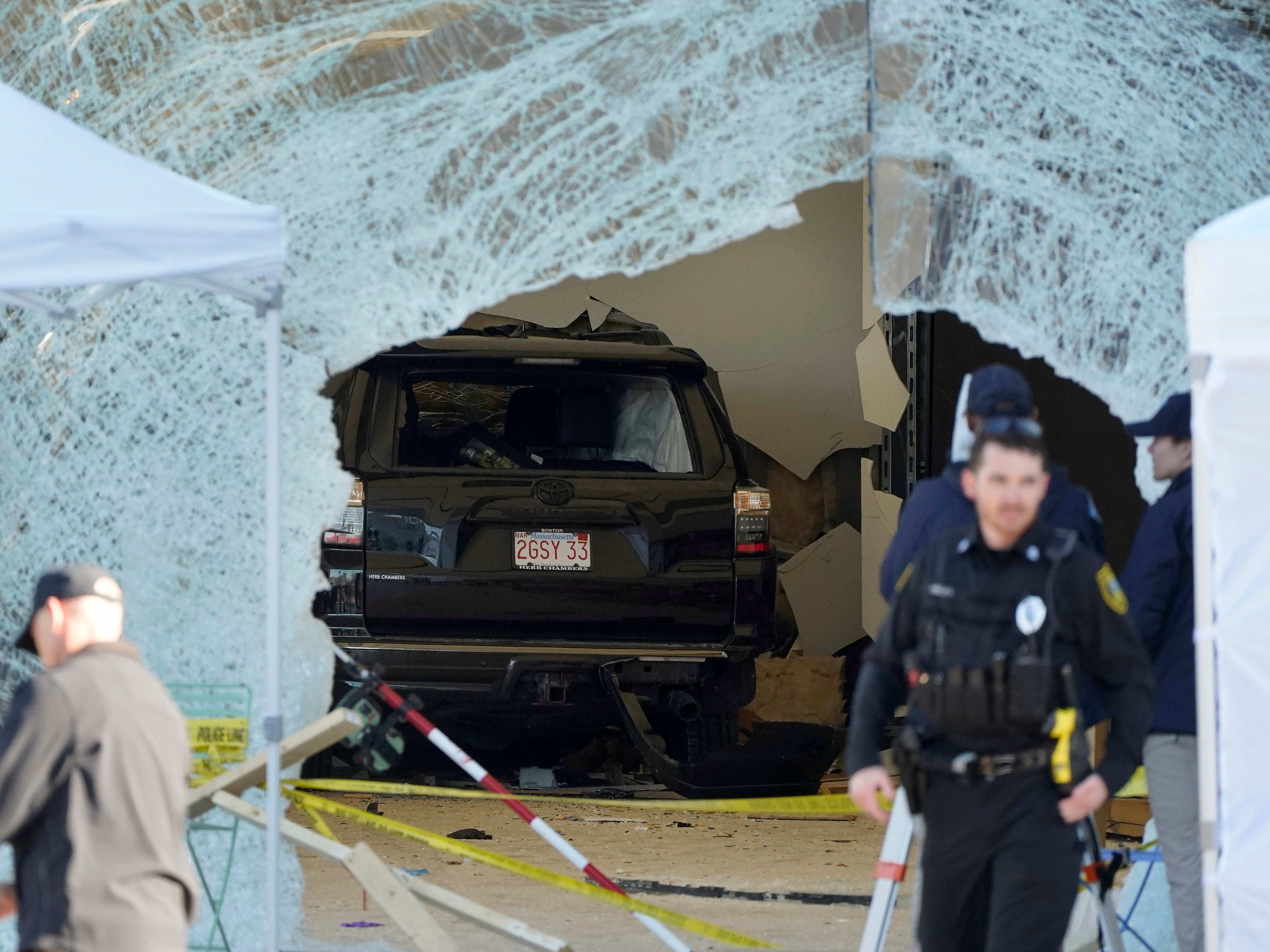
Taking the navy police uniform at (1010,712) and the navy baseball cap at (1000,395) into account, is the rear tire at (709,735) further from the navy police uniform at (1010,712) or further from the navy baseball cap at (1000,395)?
the navy police uniform at (1010,712)

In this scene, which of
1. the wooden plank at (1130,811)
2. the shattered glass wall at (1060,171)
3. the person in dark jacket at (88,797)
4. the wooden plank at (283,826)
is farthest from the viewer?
the wooden plank at (1130,811)

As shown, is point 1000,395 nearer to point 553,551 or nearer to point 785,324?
point 553,551

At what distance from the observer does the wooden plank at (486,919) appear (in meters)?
3.88

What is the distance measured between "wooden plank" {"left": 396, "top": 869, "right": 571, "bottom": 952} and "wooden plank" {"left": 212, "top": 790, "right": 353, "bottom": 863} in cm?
21

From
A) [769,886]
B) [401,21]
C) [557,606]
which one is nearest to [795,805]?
[769,886]

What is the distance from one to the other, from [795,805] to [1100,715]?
131cm

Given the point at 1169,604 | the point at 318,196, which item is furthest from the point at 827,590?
the point at 1169,604

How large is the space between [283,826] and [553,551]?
2.14 metres

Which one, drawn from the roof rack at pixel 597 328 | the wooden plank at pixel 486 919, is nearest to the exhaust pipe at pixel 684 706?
the wooden plank at pixel 486 919

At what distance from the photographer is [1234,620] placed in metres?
2.97

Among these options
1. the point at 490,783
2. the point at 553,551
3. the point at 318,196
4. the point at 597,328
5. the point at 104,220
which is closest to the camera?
the point at 104,220

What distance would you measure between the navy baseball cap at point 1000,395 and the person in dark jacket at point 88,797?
1.70 metres

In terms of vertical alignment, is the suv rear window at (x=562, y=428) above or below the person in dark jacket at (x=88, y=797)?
above

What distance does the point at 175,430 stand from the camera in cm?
444
